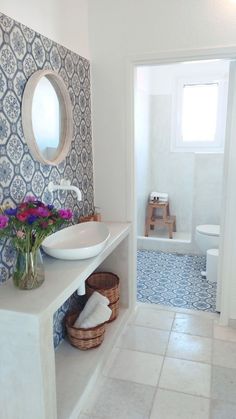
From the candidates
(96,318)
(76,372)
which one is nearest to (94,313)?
(96,318)

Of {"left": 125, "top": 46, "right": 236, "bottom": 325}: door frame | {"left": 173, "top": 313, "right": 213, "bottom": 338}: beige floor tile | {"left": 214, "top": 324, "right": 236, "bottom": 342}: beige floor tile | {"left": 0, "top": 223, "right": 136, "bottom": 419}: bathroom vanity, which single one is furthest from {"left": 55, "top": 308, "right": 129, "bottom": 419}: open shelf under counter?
{"left": 125, "top": 46, "right": 236, "bottom": 325}: door frame

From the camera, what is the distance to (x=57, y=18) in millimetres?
1861

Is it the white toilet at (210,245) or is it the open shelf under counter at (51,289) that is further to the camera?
the white toilet at (210,245)

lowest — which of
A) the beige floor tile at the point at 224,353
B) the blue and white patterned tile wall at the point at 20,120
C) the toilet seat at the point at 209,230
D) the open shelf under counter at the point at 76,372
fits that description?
the beige floor tile at the point at 224,353

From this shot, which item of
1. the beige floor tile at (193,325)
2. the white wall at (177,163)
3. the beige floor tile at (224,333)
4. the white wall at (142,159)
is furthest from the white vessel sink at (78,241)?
the white wall at (177,163)

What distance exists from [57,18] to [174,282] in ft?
8.11

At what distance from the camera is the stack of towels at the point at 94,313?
199 cm

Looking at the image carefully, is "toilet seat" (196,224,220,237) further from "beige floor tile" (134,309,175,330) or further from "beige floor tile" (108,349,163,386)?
"beige floor tile" (108,349,163,386)

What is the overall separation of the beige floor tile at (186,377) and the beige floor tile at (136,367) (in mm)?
51

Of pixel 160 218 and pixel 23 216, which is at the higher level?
pixel 23 216

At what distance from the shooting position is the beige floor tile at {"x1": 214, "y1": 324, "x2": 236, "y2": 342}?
229 centimetres

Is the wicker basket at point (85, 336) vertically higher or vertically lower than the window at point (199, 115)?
lower

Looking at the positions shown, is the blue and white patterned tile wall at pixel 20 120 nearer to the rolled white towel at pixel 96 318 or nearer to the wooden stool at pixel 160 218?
the rolled white towel at pixel 96 318

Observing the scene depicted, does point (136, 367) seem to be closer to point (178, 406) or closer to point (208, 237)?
point (178, 406)
